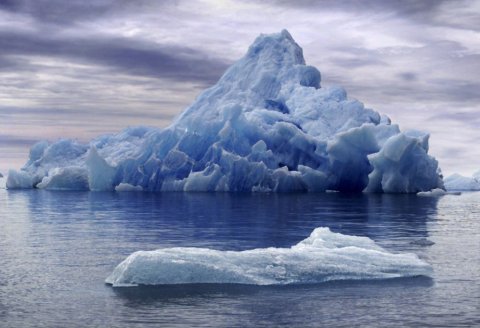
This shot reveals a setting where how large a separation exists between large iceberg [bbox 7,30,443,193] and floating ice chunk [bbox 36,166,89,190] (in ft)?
0.47

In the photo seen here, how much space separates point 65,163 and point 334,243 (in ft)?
215

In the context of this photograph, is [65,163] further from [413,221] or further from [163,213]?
[413,221]

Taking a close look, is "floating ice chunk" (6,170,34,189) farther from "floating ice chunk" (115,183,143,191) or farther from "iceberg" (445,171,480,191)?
"iceberg" (445,171,480,191)

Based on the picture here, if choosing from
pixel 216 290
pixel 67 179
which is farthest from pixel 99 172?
pixel 216 290

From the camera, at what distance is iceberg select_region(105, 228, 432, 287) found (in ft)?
42.6

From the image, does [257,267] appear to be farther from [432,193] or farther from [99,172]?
[99,172]

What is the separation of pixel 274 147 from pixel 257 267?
48302mm

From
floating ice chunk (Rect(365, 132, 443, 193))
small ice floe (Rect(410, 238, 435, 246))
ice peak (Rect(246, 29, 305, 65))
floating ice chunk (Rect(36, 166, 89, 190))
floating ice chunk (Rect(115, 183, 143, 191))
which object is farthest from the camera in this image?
floating ice chunk (Rect(36, 166, 89, 190))

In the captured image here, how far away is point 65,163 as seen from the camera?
77.6 m

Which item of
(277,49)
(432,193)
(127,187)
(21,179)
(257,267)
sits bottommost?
(257,267)

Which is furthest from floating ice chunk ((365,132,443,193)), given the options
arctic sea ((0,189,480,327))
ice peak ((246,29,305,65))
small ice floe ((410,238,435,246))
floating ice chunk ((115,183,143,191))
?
small ice floe ((410,238,435,246))

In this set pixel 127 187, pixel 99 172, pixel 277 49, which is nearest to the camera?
pixel 99 172

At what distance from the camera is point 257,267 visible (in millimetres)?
13453

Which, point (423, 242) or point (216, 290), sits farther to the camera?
point (423, 242)
